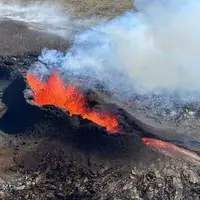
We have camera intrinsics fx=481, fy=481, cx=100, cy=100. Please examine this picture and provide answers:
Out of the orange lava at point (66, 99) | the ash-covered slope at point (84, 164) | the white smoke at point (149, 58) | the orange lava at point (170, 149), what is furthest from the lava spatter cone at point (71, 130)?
the white smoke at point (149, 58)

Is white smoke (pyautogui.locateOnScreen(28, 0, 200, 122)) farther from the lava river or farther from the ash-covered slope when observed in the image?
the ash-covered slope

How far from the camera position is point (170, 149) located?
79.2ft

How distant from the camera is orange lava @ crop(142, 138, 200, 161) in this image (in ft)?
78.0

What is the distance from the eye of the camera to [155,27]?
111 feet

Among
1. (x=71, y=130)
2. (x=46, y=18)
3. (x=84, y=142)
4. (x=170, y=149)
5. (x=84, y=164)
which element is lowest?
(x=46, y=18)

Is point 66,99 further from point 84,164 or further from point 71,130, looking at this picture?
point 84,164

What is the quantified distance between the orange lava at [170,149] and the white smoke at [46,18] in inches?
624

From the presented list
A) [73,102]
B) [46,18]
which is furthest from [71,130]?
[46,18]

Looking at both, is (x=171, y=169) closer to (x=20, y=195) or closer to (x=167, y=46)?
(x=20, y=195)

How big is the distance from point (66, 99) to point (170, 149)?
6503 mm

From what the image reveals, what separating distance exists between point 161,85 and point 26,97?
30.9ft

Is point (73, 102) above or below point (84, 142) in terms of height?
above

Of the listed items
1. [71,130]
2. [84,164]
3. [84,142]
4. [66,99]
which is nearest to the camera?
[84,164]

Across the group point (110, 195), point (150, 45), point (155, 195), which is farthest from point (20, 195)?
point (150, 45)
